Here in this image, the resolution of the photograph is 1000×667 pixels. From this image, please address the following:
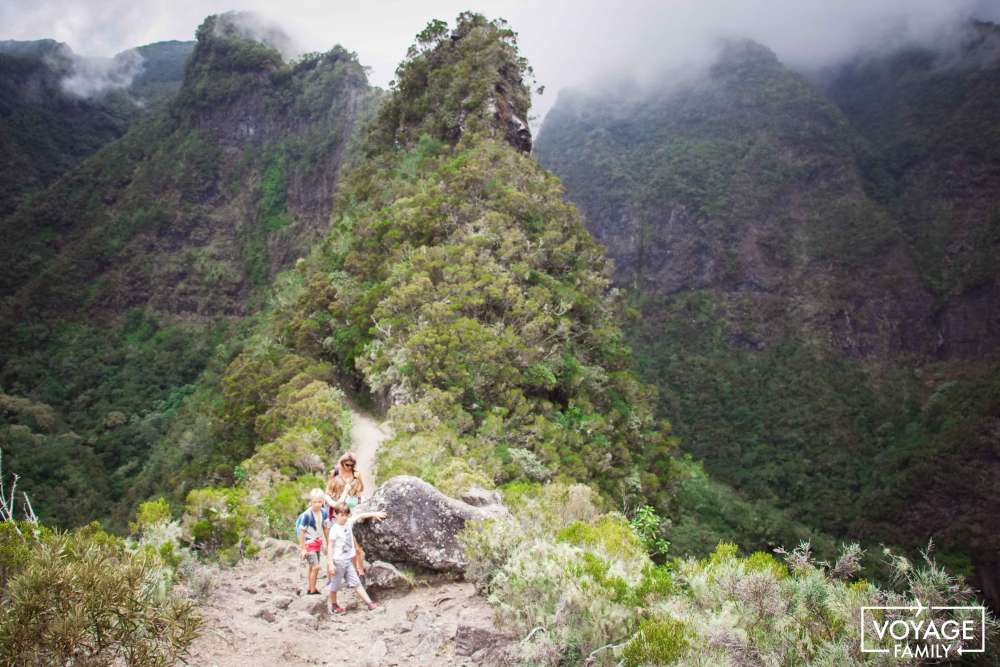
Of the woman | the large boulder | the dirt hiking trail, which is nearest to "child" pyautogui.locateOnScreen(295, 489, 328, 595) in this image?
the dirt hiking trail

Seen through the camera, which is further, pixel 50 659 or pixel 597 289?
pixel 597 289

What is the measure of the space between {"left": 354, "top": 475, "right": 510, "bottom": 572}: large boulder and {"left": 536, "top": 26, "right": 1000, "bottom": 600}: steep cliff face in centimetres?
5230

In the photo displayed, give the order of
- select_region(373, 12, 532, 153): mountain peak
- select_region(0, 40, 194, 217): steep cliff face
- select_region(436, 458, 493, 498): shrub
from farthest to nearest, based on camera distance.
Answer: select_region(0, 40, 194, 217): steep cliff face < select_region(373, 12, 532, 153): mountain peak < select_region(436, 458, 493, 498): shrub

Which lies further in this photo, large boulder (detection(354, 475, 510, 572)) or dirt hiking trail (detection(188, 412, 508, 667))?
large boulder (detection(354, 475, 510, 572))

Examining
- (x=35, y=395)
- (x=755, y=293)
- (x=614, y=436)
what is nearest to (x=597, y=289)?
(x=614, y=436)

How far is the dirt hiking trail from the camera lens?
5.21 m

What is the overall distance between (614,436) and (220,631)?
13671 millimetres

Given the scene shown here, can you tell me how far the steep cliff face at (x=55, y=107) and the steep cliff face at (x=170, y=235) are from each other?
13490 millimetres

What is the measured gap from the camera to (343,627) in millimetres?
5934

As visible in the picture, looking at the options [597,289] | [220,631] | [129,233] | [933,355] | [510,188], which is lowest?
[220,631]

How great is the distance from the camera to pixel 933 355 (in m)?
88.4

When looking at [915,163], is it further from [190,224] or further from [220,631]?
[220,631]

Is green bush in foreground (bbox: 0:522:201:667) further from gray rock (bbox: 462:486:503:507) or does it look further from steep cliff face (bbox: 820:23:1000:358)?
steep cliff face (bbox: 820:23:1000:358)

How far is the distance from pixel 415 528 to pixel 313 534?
119 cm
